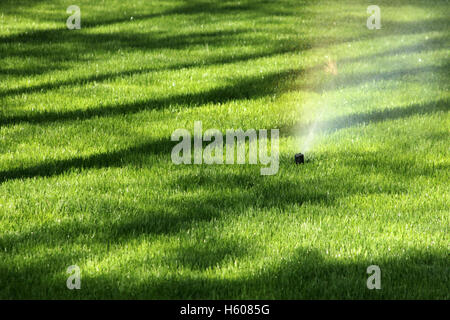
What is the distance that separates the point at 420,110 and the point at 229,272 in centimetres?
461

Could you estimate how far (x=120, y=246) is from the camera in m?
4.79

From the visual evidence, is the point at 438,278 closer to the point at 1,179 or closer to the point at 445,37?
the point at 1,179

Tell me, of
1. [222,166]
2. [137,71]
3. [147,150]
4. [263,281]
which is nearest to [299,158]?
[222,166]

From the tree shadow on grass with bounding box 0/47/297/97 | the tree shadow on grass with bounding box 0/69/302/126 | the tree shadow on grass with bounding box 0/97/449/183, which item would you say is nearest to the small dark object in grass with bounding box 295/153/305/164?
the tree shadow on grass with bounding box 0/97/449/183

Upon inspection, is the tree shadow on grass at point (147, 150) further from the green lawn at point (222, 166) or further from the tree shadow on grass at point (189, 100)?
the tree shadow on grass at point (189, 100)

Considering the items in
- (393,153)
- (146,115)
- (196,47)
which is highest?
(196,47)

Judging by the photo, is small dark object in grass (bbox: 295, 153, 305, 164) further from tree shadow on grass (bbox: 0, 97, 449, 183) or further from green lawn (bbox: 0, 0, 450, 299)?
tree shadow on grass (bbox: 0, 97, 449, 183)

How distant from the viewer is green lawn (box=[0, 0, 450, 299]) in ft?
14.8

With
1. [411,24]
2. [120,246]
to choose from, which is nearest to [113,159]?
[120,246]

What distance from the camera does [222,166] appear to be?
646cm

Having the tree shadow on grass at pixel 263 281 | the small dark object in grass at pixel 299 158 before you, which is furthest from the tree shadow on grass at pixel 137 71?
the tree shadow on grass at pixel 263 281

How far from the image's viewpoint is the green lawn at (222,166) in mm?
4504

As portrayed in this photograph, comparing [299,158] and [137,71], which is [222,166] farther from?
[137,71]

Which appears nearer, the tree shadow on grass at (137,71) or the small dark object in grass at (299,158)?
the small dark object in grass at (299,158)
